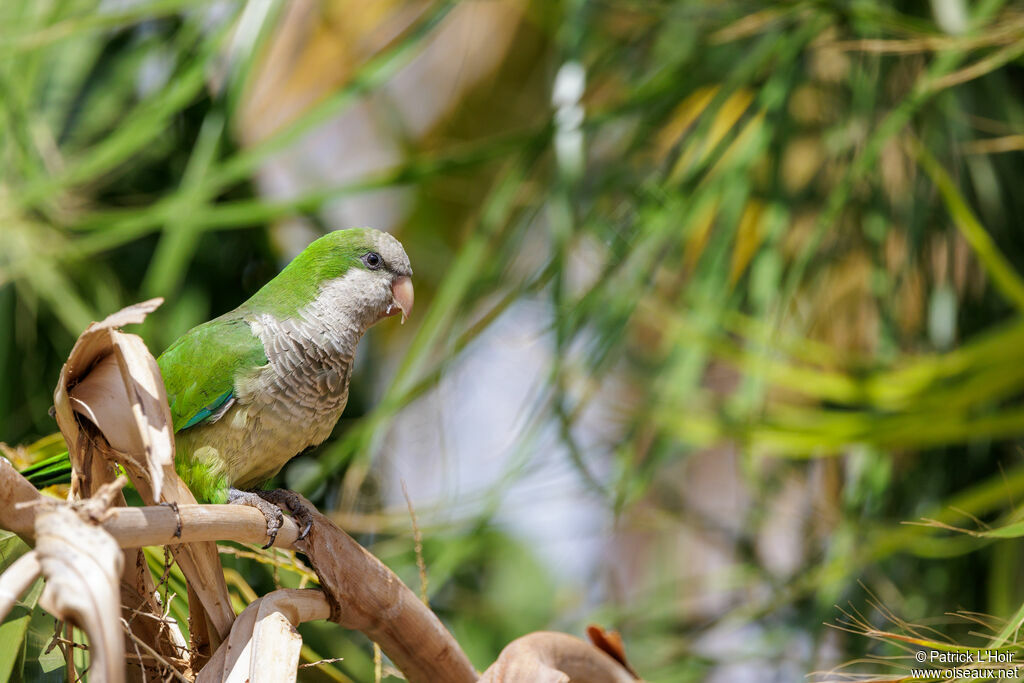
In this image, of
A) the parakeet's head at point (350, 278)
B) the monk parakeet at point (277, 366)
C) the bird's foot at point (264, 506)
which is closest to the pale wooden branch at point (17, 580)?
the bird's foot at point (264, 506)

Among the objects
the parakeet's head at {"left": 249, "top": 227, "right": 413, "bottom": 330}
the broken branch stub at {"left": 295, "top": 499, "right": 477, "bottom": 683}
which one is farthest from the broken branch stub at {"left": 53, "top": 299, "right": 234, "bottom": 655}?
the parakeet's head at {"left": 249, "top": 227, "right": 413, "bottom": 330}

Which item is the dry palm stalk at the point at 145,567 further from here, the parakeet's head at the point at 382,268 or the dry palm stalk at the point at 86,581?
the parakeet's head at the point at 382,268

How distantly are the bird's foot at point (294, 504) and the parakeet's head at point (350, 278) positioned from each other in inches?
9.8

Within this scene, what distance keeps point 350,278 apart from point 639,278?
0.63 m

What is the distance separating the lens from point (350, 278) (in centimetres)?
123

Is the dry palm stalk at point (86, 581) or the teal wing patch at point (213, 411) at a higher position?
the dry palm stalk at point (86, 581)

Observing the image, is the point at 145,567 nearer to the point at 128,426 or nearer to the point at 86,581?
the point at 128,426

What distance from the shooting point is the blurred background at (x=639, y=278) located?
167cm

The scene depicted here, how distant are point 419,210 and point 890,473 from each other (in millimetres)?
2414

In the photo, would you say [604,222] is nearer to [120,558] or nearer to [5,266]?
[5,266]

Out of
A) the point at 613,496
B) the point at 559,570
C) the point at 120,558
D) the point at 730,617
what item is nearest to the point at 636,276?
the point at 613,496

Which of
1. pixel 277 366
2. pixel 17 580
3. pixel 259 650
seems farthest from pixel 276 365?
pixel 17 580

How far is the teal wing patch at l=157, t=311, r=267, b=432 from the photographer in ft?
3.91

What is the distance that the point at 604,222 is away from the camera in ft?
6.04
